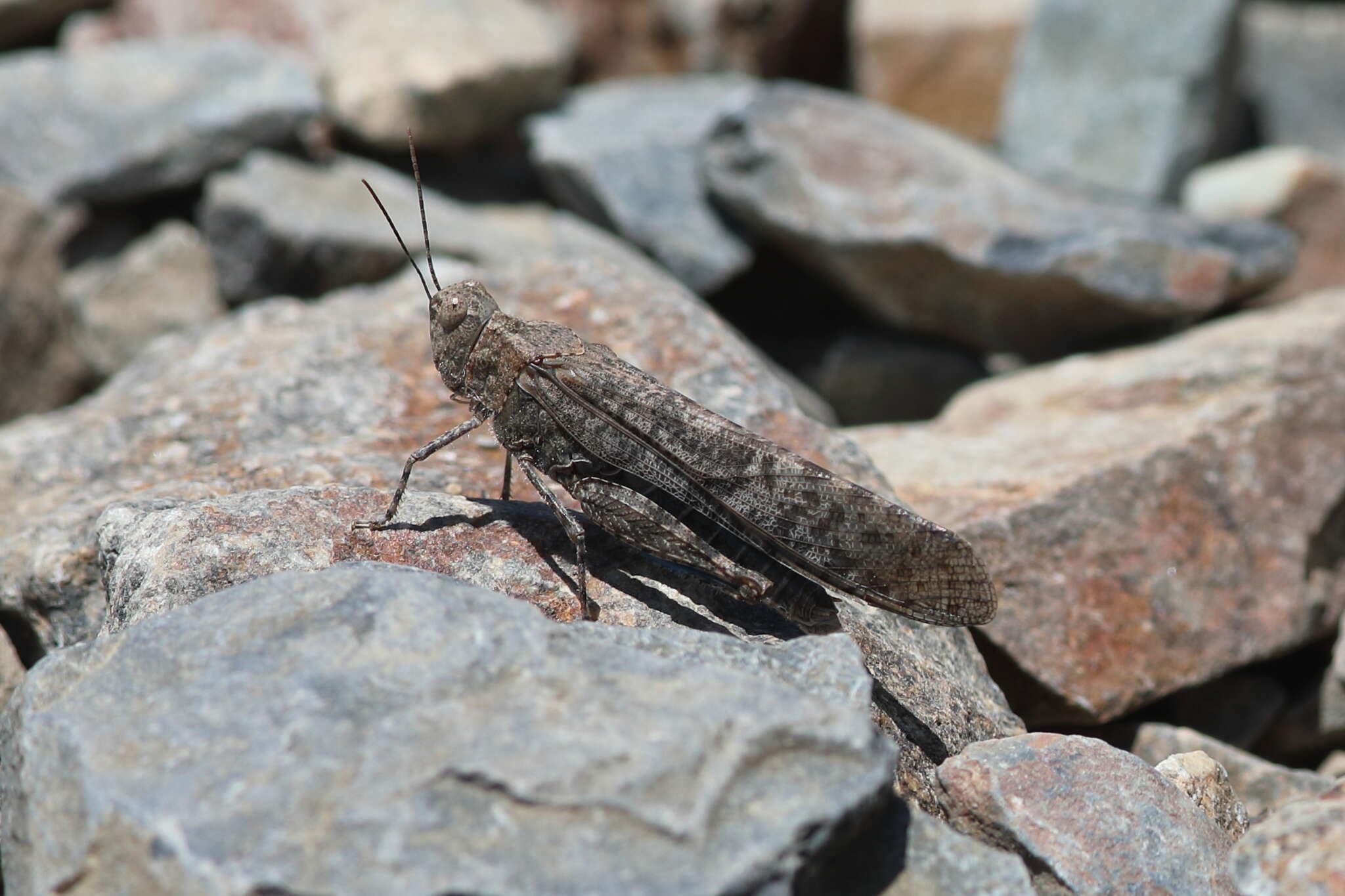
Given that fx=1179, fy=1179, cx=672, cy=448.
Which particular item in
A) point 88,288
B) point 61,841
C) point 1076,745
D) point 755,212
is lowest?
point 88,288

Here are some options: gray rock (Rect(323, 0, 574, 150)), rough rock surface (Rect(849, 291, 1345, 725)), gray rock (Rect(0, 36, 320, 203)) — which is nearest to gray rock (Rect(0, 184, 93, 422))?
gray rock (Rect(0, 36, 320, 203))

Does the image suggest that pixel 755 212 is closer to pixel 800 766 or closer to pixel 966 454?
pixel 966 454

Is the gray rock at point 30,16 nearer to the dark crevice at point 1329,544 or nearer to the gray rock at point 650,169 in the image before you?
the gray rock at point 650,169

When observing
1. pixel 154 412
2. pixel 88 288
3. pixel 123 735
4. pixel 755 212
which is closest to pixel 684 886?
pixel 123 735

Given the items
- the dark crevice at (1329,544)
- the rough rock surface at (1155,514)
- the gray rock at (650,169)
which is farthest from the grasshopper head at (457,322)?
the gray rock at (650,169)

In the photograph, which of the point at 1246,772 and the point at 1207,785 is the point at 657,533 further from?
the point at 1246,772
